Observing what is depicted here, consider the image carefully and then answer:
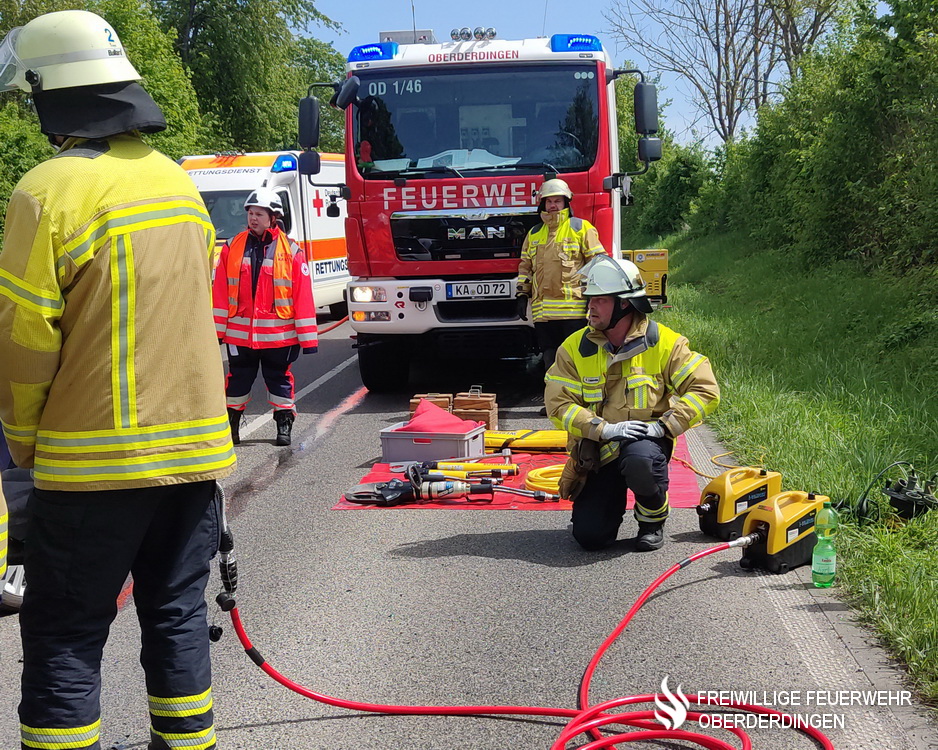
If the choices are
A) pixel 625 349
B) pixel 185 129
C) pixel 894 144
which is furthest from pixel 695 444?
pixel 185 129

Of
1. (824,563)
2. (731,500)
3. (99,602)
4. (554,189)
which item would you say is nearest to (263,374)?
(554,189)

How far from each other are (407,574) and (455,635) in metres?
0.90

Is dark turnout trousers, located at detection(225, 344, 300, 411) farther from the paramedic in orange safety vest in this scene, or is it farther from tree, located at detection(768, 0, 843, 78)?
tree, located at detection(768, 0, 843, 78)

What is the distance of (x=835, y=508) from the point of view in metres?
5.88

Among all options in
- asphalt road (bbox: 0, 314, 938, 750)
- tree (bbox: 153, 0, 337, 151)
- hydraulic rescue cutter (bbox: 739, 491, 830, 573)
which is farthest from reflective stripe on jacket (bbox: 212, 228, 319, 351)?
tree (bbox: 153, 0, 337, 151)

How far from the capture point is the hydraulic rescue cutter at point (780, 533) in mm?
5117

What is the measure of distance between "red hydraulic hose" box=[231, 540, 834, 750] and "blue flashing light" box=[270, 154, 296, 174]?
13.0 m

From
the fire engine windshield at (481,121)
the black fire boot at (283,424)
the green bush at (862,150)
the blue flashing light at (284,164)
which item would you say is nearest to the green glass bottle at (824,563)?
the black fire boot at (283,424)

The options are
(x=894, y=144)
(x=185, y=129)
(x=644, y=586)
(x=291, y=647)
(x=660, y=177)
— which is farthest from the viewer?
(x=660, y=177)

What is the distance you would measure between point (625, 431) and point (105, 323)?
10.8ft

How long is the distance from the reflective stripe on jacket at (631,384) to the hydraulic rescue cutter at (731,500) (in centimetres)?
43

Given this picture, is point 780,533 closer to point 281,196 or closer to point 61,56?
point 61,56

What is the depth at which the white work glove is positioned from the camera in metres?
5.51

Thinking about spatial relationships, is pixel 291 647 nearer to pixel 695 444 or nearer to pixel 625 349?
pixel 625 349
